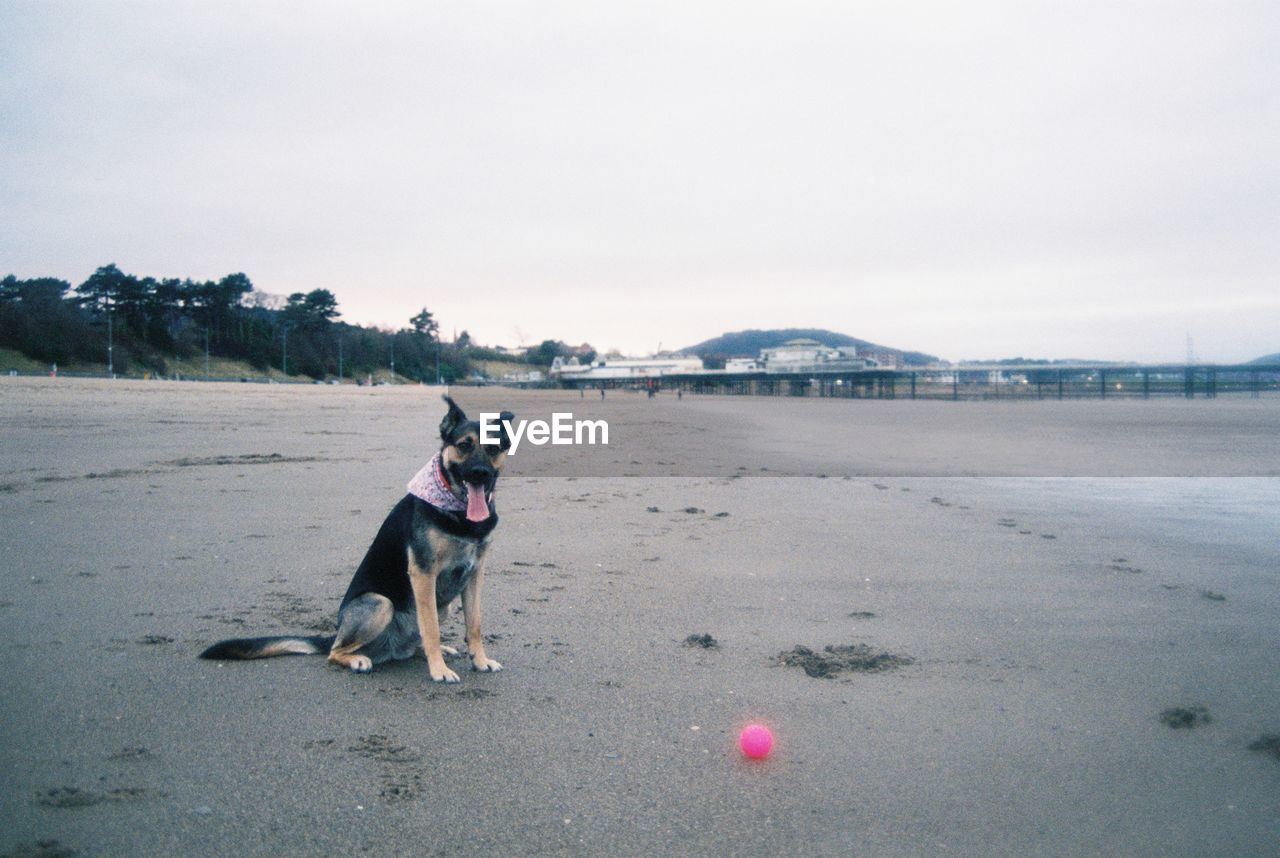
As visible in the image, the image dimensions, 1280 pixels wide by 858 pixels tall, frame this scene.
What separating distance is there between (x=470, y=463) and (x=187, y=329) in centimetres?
10120

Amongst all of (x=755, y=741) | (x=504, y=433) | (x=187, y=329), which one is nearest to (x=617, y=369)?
(x=187, y=329)

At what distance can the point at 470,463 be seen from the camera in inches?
171

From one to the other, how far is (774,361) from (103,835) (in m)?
172

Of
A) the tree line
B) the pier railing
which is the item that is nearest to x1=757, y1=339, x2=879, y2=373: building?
the pier railing

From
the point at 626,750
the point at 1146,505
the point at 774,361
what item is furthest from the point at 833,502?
the point at 774,361

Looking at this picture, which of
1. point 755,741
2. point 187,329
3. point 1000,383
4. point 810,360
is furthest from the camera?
point 810,360

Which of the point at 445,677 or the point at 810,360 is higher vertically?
the point at 810,360

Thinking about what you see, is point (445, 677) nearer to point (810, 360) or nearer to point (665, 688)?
point (665, 688)

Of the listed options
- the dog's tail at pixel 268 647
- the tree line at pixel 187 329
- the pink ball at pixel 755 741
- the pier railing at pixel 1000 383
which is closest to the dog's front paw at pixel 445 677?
the dog's tail at pixel 268 647

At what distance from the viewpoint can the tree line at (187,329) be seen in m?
69.2

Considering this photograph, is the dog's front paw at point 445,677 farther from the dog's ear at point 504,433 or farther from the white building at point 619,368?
the white building at point 619,368

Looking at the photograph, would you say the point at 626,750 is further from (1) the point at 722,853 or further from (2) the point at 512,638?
(2) the point at 512,638

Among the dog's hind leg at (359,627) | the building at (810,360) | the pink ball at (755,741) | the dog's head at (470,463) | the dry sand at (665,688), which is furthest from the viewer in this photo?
the building at (810,360)

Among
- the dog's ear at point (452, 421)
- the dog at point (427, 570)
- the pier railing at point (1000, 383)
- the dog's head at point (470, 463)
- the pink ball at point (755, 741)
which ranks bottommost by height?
the pink ball at point (755, 741)
